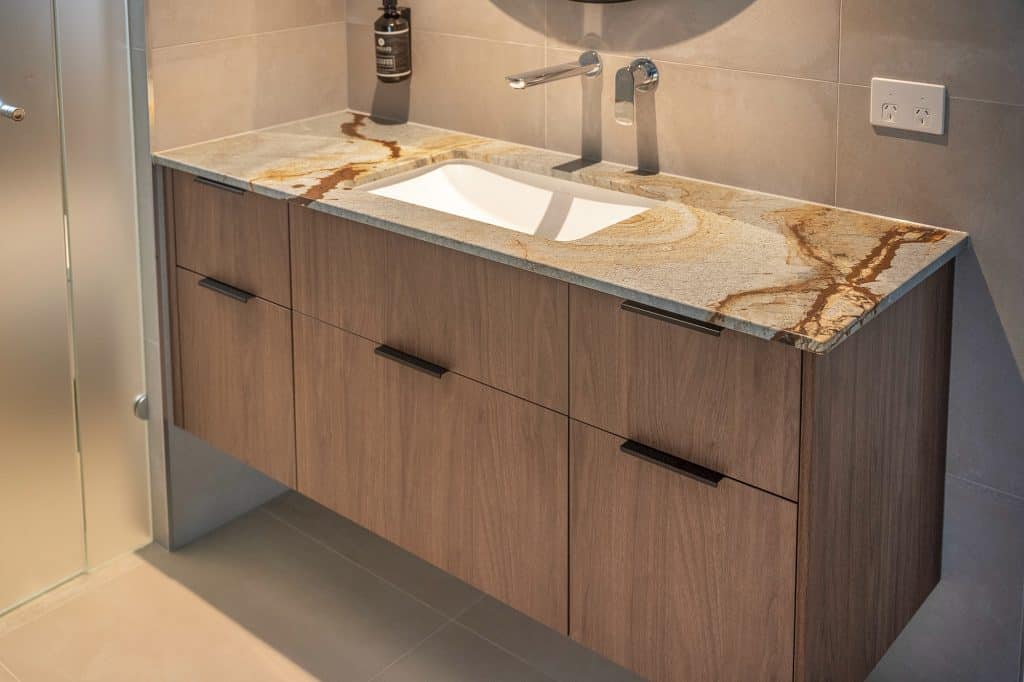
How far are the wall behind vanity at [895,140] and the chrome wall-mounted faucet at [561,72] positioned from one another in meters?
0.02

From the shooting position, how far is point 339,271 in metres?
2.15

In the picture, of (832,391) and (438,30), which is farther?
(438,30)

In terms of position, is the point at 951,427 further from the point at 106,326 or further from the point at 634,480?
the point at 106,326

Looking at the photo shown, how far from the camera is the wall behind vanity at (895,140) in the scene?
184 cm

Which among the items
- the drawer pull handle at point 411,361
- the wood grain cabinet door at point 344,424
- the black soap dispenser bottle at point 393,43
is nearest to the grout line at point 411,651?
the wood grain cabinet door at point 344,424

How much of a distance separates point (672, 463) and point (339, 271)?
74 centimetres

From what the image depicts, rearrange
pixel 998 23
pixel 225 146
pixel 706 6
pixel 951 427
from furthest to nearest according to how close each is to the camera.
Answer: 1. pixel 225 146
2. pixel 706 6
3. pixel 951 427
4. pixel 998 23

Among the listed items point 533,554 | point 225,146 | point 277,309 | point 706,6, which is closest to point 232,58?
point 225,146

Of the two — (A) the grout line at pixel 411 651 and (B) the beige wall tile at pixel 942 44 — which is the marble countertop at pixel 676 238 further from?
(A) the grout line at pixel 411 651

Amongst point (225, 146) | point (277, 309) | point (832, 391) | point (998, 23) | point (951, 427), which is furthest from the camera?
point (225, 146)

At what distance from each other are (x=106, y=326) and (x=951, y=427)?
168 cm

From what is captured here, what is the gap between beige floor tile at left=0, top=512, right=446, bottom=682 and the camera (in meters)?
2.39

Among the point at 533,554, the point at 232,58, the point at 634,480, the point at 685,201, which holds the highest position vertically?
the point at 232,58

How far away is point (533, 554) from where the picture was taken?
1.99 m
